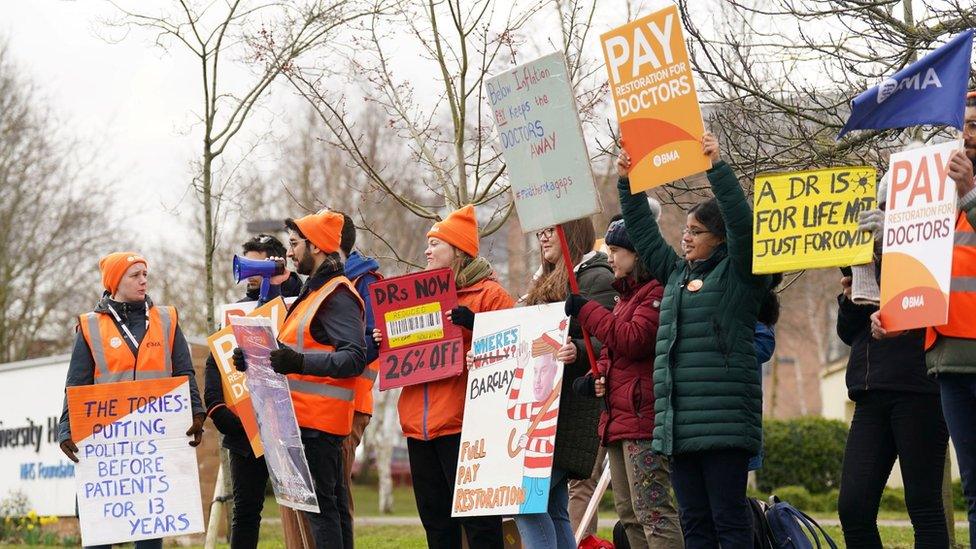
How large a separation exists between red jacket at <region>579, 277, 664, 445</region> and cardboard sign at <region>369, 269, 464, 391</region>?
105cm

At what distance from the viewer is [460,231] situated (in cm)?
747

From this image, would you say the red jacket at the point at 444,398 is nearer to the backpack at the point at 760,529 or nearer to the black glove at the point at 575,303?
the black glove at the point at 575,303

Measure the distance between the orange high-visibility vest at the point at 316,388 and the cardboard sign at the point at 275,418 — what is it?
0.38ft

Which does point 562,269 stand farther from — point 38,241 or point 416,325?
point 38,241

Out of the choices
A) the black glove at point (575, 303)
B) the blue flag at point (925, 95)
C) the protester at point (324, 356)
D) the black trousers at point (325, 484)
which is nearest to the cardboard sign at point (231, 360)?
the protester at point (324, 356)

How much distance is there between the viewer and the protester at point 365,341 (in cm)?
774

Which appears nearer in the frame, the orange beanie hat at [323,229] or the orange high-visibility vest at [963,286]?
the orange high-visibility vest at [963,286]

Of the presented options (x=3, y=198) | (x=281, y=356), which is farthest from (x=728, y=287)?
(x=3, y=198)

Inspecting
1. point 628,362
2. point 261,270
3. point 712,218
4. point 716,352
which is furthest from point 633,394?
point 261,270

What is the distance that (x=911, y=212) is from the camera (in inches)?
215

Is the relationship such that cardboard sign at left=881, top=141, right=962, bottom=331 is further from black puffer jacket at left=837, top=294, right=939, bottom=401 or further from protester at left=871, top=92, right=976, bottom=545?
black puffer jacket at left=837, top=294, right=939, bottom=401

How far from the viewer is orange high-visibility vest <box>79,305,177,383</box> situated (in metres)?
8.26

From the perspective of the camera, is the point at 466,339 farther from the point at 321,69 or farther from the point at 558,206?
the point at 321,69

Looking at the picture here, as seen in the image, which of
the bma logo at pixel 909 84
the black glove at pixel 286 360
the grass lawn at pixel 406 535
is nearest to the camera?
the bma logo at pixel 909 84
